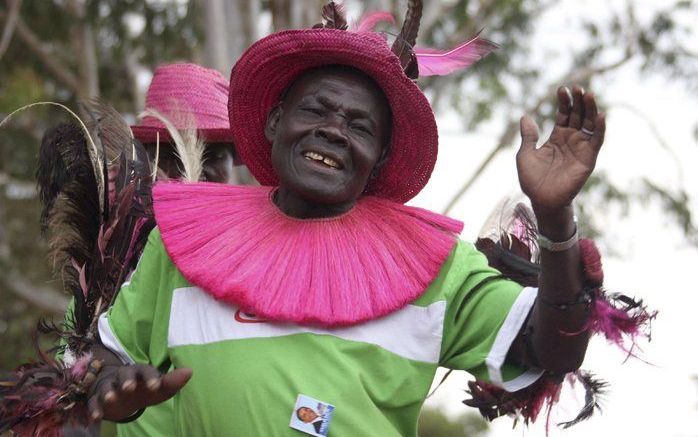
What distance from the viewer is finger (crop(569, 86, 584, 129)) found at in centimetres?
281

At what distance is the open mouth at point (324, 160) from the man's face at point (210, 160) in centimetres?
137

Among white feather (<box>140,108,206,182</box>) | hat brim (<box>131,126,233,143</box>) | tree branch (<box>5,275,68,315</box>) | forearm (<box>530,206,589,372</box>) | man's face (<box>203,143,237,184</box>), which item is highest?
forearm (<box>530,206,589,372</box>)

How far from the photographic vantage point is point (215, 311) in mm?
3305

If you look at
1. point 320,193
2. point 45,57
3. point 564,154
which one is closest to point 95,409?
point 320,193

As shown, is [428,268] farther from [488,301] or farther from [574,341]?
[574,341]

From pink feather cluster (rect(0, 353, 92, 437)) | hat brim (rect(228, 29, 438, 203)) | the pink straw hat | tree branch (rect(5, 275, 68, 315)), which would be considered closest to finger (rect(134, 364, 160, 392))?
pink feather cluster (rect(0, 353, 92, 437))

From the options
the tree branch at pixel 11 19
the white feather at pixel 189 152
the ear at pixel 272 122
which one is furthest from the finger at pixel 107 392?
the tree branch at pixel 11 19

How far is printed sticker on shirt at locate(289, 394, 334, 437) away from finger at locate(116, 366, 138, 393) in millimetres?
471

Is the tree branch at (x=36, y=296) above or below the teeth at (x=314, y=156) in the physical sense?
below

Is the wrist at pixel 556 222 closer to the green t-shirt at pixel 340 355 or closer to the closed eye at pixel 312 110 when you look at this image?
the green t-shirt at pixel 340 355

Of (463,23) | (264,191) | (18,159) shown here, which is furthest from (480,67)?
(264,191)

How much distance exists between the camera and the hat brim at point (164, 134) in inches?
190

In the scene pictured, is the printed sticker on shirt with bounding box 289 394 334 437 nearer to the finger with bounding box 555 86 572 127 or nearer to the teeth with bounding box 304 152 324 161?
the teeth with bounding box 304 152 324 161

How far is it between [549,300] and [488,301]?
0.28 metres
